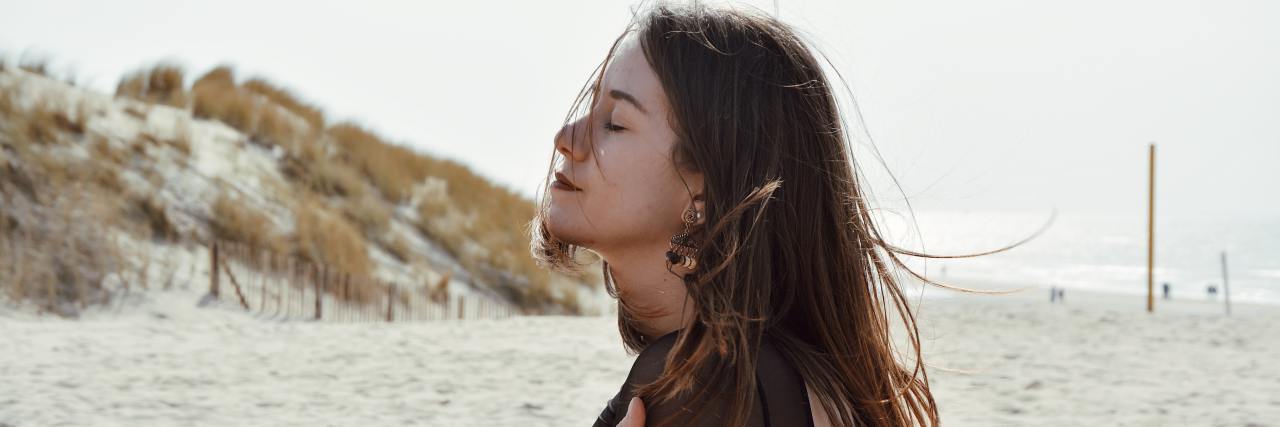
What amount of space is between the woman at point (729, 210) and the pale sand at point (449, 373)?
328 cm

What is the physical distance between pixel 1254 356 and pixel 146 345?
30.9ft

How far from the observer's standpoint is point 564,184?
1.44 metres

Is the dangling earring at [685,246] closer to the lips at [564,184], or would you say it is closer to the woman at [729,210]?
the woman at [729,210]

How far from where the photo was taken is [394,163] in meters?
18.6

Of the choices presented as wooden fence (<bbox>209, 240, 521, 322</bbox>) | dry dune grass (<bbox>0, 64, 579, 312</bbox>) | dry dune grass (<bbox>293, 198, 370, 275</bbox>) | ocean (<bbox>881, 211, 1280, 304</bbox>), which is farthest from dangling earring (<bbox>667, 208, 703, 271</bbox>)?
ocean (<bbox>881, 211, 1280, 304</bbox>)

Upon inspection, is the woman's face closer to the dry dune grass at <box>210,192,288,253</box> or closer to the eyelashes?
the eyelashes

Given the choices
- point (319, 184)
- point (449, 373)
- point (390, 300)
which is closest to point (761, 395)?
point (449, 373)

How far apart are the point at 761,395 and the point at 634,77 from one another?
45cm

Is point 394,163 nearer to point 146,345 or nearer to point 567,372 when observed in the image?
point 146,345

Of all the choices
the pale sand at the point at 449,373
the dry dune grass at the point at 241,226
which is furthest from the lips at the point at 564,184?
the dry dune grass at the point at 241,226

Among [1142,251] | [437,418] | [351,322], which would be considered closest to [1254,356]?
[437,418]

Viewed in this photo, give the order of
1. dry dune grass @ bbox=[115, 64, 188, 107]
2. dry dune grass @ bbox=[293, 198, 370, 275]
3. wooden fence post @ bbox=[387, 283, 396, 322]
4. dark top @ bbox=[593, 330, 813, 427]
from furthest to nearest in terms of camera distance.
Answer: dry dune grass @ bbox=[115, 64, 188, 107] < dry dune grass @ bbox=[293, 198, 370, 275] < wooden fence post @ bbox=[387, 283, 396, 322] < dark top @ bbox=[593, 330, 813, 427]

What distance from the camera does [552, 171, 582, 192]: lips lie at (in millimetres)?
1414

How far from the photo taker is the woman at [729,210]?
1.28m
